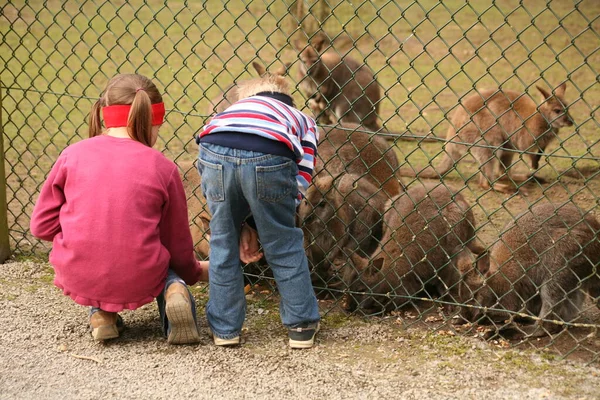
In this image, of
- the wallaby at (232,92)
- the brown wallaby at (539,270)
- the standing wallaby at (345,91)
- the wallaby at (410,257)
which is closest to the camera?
the brown wallaby at (539,270)

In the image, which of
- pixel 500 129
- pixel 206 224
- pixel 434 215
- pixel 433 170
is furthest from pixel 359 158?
pixel 500 129

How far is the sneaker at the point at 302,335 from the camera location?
148 inches

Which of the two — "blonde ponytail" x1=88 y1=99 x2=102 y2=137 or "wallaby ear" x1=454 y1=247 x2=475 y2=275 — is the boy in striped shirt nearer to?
"blonde ponytail" x1=88 y1=99 x2=102 y2=137

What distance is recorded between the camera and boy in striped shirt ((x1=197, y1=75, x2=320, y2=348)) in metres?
3.45

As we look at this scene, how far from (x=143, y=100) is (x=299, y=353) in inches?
57.8

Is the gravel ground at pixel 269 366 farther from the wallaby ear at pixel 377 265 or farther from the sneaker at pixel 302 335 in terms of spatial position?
the wallaby ear at pixel 377 265

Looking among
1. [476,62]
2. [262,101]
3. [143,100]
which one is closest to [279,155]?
[262,101]

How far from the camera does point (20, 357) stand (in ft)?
12.1

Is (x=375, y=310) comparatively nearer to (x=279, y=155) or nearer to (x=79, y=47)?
(x=279, y=155)

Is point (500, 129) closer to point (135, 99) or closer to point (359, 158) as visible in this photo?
point (359, 158)

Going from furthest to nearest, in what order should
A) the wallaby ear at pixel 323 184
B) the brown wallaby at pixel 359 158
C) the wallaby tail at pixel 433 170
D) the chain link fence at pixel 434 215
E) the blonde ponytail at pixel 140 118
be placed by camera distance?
the wallaby tail at pixel 433 170 → the brown wallaby at pixel 359 158 → the wallaby ear at pixel 323 184 → the chain link fence at pixel 434 215 → the blonde ponytail at pixel 140 118

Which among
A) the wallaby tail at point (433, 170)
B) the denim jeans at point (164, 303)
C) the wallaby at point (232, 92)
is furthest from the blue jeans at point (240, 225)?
the wallaby tail at point (433, 170)

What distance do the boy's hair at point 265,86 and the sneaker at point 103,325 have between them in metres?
1.28

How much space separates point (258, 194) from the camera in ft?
11.3
